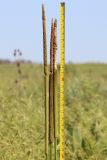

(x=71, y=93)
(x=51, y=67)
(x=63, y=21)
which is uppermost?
(x=63, y=21)

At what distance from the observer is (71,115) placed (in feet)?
24.3

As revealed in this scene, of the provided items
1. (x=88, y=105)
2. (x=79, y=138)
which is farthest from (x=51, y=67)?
(x=88, y=105)

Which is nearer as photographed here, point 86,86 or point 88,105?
point 88,105

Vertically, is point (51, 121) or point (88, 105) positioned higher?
point (51, 121)

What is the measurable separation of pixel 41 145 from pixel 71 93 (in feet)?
14.5

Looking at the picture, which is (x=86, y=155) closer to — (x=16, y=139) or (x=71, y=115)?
(x=16, y=139)

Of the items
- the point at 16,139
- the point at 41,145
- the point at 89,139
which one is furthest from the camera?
the point at 89,139

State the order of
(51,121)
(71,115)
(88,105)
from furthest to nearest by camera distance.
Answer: (88,105) < (71,115) < (51,121)

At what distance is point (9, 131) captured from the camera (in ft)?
18.2

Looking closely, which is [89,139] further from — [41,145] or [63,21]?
[63,21]

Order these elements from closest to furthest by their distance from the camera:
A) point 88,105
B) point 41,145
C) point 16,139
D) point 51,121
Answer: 1. point 51,121
2. point 16,139
3. point 41,145
4. point 88,105

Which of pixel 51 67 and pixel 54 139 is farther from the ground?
pixel 51 67

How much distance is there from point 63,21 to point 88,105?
173 inches

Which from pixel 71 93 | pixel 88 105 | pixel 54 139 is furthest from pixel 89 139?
pixel 71 93
